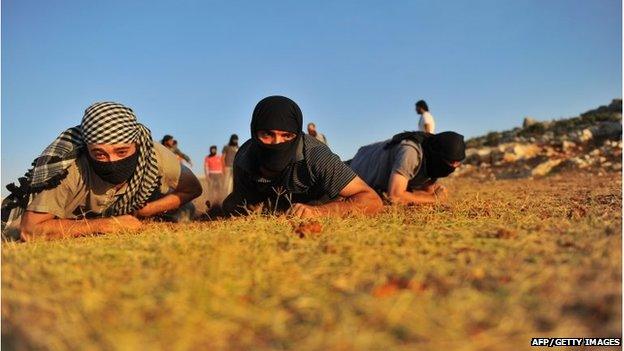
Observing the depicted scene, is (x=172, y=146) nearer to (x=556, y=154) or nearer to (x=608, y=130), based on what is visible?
(x=556, y=154)

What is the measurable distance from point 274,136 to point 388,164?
203cm

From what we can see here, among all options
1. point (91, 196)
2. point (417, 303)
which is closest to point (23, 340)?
point (417, 303)

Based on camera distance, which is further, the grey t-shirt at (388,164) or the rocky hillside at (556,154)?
the rocky hillside at (556,154)

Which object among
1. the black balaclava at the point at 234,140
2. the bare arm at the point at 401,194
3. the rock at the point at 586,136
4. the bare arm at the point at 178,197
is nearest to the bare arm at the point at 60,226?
the bare arm at the point at 178,197

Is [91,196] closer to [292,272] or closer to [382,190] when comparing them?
[292,272]

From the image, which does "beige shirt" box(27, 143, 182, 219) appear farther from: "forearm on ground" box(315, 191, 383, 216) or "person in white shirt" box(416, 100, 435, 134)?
"person in white shirt" box(416, 100, 435, 134)

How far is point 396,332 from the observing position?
1414 millimetres

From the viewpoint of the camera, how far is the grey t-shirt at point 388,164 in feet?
17.9

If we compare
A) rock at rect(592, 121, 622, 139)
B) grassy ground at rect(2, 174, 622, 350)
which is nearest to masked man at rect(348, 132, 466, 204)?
grassy ground at rect(2, 174, 622, 350)

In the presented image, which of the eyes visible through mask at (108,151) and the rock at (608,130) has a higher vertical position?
the rock at (608,130)

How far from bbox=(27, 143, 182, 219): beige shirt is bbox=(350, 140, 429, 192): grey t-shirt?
8.05ft

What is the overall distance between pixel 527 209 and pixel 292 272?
2857 mm

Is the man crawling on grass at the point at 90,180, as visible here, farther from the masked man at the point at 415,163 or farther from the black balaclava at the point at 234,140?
the black balaclava at the point at 234,140

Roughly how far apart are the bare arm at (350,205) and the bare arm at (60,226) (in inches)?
48.3
